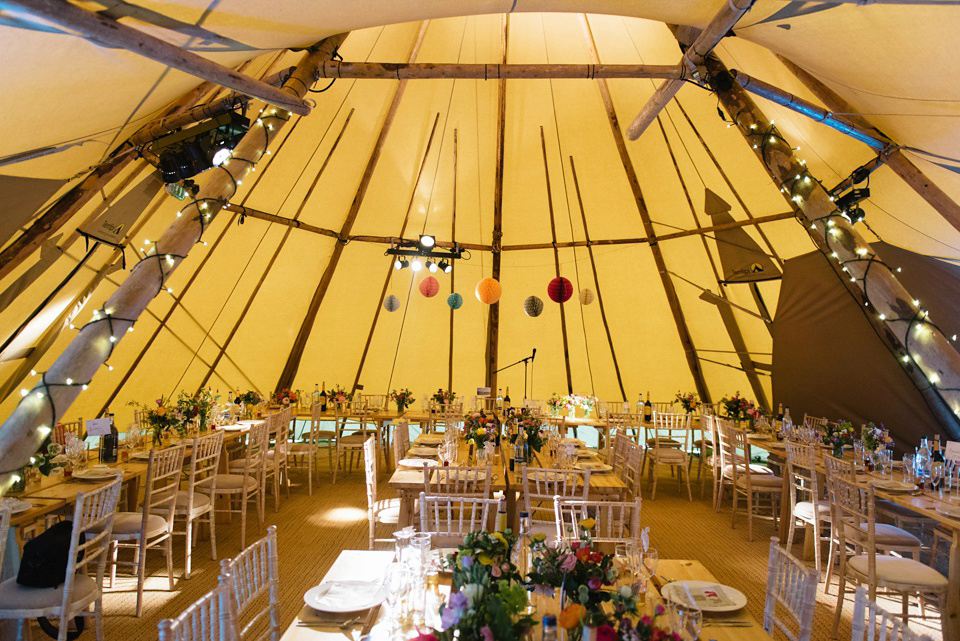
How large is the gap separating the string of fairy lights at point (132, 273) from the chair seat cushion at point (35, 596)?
0.66 m

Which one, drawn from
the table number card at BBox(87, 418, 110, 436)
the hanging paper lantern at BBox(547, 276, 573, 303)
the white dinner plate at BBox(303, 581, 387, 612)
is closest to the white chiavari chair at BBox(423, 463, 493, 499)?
the white dinner plate at BBox(303, 581, 387, 612)

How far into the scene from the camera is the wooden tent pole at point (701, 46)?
4180 mm

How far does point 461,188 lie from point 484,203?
483 millimetres

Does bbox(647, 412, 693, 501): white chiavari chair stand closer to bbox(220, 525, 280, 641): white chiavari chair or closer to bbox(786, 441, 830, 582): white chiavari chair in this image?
bbox(786, 441, 830, 582): white chiavari chair

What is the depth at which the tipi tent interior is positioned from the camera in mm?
3982

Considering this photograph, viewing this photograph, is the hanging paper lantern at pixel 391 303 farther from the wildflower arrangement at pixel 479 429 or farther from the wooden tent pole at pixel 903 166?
the wooden tent pole at pixel 903 166

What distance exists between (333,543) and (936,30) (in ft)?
18.9

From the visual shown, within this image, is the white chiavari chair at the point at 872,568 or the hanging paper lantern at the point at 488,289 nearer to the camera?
the white chiavari chair at the point at 872,568

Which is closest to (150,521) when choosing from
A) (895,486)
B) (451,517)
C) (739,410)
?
(451,517)

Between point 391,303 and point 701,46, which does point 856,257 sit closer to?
point 701,46

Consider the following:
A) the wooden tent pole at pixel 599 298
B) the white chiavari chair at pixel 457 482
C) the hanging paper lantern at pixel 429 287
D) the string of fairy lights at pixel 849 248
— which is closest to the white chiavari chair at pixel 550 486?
the white chiavari chair at pixel 457 482

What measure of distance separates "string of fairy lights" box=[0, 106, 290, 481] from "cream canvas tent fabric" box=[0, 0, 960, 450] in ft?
1.99

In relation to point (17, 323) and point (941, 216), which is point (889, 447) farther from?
point (17, 323)

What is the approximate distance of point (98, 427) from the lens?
461 cm
